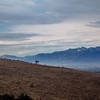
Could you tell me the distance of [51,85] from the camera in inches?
1011

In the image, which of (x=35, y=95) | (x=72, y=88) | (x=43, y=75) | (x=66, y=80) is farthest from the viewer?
(x=43, y=75)

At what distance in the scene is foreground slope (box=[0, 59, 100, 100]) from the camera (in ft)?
74.1

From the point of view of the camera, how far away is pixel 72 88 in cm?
2514

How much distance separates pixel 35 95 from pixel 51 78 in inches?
290

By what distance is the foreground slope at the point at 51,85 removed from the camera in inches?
889

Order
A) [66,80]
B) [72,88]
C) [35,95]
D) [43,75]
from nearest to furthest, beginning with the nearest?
1. [35,95]
2. [72,88]
3. [66,80]
4. [43,75]

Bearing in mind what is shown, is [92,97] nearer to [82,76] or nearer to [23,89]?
[23,89]

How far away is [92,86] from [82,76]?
4952 millimetres

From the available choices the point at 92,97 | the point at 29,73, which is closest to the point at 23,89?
the point at 92,97

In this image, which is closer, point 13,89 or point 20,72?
point 13,89

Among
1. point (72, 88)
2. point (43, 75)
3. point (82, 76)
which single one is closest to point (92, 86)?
point (72, 88)

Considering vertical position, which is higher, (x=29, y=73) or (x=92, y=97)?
(x=29, y=73)

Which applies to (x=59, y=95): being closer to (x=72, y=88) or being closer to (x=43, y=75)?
(x=72, y=88)

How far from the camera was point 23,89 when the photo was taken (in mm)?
23219
